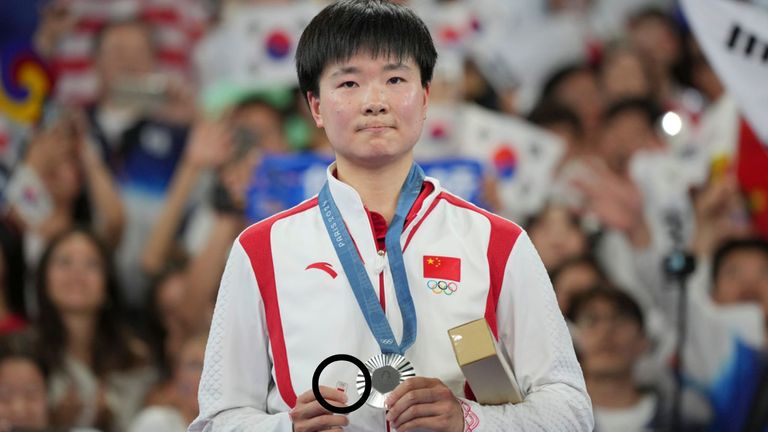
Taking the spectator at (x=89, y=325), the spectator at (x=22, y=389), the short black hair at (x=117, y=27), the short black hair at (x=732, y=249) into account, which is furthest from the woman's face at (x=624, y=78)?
the spectator at (x=22, y=389)

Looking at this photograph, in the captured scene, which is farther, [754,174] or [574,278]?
[754,174]

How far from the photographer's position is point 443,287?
8.98 feet

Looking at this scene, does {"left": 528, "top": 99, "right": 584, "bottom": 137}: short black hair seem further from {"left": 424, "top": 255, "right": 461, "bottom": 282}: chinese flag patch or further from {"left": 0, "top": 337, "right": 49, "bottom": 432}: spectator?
{"left": 424, "top": 255, "right": 461, "bottom": 282}: chinese flag patch

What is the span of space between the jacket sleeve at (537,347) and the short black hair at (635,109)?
232 inches

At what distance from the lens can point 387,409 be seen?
2.52 meters

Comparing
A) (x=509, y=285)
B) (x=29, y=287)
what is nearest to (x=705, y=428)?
(x=29, y=287)

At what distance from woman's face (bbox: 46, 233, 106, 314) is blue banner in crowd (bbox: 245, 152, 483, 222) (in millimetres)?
1339

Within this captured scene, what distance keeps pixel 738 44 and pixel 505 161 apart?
10.0 ft

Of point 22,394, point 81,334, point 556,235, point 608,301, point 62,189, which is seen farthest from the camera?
point 62,189

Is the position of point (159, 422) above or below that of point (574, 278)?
below

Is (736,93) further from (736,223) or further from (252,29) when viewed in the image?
(252,29)

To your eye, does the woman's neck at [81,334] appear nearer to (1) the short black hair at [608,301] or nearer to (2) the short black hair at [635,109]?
(1) the short black hair at [608,301]

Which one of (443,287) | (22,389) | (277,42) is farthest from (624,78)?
(443,287)
